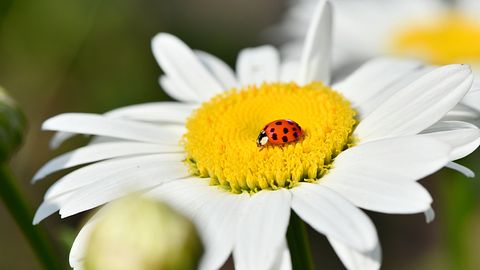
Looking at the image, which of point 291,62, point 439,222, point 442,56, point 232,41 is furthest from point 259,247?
point 232,41

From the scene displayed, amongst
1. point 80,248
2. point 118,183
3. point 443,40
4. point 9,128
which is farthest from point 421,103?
point 443,40

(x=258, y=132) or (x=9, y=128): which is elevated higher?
(x=9, y=128)

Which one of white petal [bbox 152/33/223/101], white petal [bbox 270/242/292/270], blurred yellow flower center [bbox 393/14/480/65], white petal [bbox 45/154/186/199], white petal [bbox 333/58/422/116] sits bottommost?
white petal [bbox 270/242/292/270]

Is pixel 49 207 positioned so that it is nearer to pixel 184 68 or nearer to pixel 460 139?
pixel 184 68

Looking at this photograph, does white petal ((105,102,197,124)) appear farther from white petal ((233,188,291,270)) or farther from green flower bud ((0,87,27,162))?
white petal ((233,188,291,270))

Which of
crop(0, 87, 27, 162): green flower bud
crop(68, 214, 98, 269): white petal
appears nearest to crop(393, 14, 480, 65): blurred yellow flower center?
crop(0, 87, 27, 162): green flower bud
